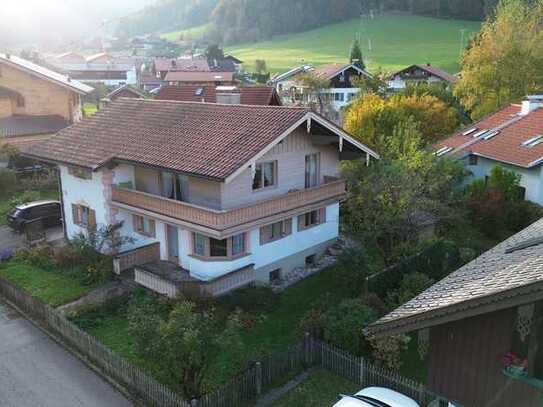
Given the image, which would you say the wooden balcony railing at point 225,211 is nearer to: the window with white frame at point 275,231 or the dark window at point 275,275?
the window with white frame at point 275,231

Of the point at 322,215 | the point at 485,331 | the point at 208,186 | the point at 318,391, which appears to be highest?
the point at 485,331

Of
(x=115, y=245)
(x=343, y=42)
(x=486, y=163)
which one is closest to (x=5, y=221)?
(x=115, y=245)

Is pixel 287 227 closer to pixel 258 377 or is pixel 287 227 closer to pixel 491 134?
pixel 258 377

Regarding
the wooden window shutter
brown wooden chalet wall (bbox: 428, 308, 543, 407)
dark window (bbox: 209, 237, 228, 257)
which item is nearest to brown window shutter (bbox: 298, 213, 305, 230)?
dark window (bbox: 209, 237, 228, 257)

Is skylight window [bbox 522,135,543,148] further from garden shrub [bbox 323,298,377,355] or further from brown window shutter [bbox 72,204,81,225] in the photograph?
brown window shutter [bbox 72,204,81,225]

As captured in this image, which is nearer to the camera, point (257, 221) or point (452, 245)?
point (257, 221)

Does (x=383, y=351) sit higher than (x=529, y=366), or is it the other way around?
(x=529, y=366)

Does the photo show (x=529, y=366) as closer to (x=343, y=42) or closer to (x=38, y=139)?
(x=38, y=139)

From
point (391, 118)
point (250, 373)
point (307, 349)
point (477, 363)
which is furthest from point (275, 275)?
point (477, 363)
